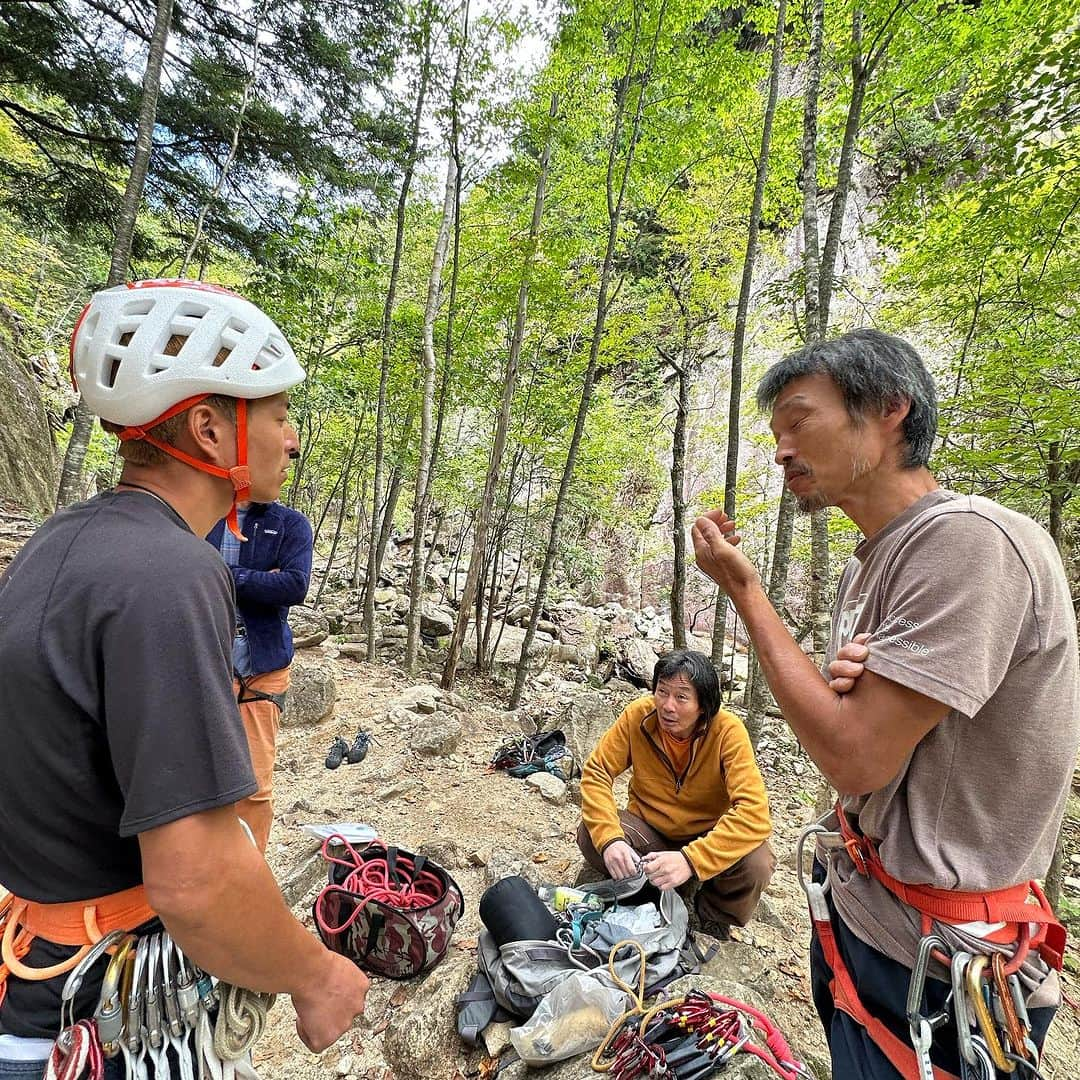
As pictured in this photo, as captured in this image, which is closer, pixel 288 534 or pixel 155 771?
pixel 155 771

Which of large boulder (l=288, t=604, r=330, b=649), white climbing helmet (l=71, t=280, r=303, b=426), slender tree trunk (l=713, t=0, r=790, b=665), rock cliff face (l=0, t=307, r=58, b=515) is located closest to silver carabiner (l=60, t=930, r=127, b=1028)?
white climbing helmet (l=71, t=280, r=303, b=426)

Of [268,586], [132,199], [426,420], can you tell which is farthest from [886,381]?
[426,420]

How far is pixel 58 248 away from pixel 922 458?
73.1 ft

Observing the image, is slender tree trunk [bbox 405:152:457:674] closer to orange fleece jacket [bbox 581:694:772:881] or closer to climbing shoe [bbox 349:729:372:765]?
climbing shoe [bbox 349:729:372:765]

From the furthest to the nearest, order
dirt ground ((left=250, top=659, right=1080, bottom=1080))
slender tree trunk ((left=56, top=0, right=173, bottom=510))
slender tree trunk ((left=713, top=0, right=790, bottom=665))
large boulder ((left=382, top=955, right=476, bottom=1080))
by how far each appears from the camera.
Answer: slender tree trunk ((left=713, top=0, right=790, bottom=665)) → slender tree trunk ((left=56, top=0, right=173, bottom=510)) → dirt ground ((left=250, top=659, right=1080, bottom=1080)) → large boulder ((left=382, top=955, right=476, bottom=1080))

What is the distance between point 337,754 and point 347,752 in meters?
0.11

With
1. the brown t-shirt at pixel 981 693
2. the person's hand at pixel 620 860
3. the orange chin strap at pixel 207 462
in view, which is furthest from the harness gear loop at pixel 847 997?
the orange chin strap at pixel 207 462

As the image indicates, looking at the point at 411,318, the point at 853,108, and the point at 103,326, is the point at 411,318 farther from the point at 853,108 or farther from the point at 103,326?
the point at 103,326

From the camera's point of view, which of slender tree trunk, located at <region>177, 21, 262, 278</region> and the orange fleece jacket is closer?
the orange fleece jacket

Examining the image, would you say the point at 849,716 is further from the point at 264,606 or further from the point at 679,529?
the point at 679,529

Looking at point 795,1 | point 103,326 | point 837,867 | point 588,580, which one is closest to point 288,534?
point 103,326

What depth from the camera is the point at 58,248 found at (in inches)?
608

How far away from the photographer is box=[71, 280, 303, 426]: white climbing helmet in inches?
42.5

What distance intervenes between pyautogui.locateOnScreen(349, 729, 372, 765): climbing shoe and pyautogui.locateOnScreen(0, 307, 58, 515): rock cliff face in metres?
9.41
